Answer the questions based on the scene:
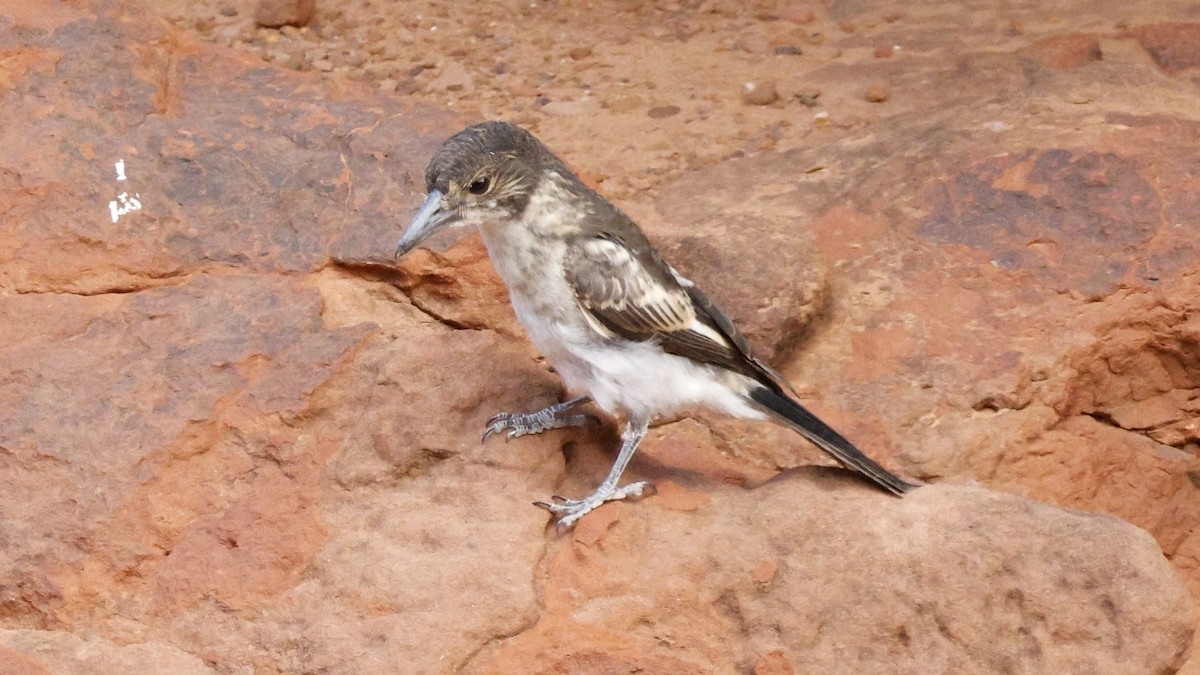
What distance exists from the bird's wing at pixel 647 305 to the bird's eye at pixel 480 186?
35cm

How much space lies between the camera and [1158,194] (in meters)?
5.22

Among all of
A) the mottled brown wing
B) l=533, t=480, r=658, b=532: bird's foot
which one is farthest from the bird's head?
l=533, t=480, r=658, b=532: bird's foot

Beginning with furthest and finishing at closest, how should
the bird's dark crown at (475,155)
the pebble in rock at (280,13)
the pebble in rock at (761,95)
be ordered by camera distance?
the pebble in rock at (280,13)
the pebble in rock at (761,95)
the bird's dark crown at (475,155)

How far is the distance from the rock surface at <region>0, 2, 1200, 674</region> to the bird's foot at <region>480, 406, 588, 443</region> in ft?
0.20

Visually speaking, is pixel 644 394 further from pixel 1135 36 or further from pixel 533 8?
pixel 533 8

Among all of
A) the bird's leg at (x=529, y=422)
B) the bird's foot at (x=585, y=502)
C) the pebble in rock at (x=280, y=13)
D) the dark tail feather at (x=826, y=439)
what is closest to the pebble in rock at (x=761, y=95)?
the pebble in rock at (x=280, y=13)

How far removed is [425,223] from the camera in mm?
3789

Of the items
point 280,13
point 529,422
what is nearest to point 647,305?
point 529,422

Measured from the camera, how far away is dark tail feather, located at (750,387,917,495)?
12.7 feet

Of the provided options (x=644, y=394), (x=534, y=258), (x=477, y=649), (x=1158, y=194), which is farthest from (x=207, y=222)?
(x=1158, y=194)

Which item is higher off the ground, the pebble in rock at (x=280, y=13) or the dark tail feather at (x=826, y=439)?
the pebble in rock at (x=280, y=13)

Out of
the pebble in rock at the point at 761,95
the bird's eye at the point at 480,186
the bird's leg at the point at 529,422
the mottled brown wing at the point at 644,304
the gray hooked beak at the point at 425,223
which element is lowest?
the pebble in rock at the point at 761,95

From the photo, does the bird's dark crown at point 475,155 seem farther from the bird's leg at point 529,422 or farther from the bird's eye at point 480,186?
the bird's leg at point 529,422

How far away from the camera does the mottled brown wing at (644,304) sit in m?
3.97
